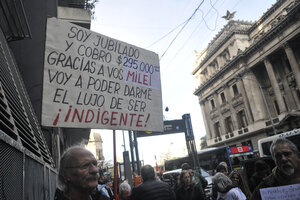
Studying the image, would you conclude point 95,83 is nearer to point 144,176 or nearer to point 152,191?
point 144,176

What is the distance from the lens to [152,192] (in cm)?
362

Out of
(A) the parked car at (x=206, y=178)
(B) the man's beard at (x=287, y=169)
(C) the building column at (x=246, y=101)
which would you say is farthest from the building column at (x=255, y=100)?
(B) the man's beard at (x=287, y=169)

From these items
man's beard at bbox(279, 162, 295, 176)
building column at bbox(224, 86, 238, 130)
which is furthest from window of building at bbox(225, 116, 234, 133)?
man's beard at bbox(279, 162, 295, 176)

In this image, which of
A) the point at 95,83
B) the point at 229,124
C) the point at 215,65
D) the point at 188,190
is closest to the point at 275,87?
the point at 229,124

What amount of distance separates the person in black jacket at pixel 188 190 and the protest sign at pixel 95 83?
158cm

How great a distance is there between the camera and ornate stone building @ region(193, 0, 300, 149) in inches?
1123

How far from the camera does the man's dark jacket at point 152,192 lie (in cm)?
362

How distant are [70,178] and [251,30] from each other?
41.0 m

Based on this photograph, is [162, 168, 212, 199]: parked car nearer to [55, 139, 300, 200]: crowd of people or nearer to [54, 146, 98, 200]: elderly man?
[55, 139, 300, 200]: crowd of people

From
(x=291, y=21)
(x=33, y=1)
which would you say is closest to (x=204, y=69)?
(x=291, y=21)

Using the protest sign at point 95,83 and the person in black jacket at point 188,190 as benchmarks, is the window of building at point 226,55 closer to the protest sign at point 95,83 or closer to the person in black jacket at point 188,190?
the person in black jacket at point 188,190

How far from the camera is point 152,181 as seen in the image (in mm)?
3775

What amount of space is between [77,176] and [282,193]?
1.71 metres

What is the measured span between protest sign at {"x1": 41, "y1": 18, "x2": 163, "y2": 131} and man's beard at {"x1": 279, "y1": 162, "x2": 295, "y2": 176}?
6.18ft
